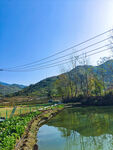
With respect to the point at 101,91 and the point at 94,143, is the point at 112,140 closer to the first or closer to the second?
the point at 94,143

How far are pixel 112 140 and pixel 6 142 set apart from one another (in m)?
6.15

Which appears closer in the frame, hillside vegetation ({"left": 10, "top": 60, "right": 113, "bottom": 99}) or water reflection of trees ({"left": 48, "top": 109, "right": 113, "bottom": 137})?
water reflection of trees ({"left": 48, "top": 109, "right": 113, "bottom": 137})

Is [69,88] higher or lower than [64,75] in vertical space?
lower

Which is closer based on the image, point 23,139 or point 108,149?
point 108,149

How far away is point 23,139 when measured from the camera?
759 cm

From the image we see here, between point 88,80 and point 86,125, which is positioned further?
point 88,80

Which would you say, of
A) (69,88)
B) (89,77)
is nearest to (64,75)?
(69,88)

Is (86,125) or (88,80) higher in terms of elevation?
(88,80)

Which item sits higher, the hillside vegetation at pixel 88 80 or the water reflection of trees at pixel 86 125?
the hillside vegetation at pixel 88 80

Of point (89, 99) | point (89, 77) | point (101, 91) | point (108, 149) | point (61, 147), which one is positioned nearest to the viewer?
point (108, 149)

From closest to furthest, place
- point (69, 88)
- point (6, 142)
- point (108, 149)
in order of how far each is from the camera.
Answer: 1. point (6, 142)
2. point (108, 149)
3. point (69, 88)

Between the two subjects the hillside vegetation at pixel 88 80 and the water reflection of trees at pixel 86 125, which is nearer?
the water reflection of trees at pixel 86 125

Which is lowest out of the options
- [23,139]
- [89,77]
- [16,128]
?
[23,139]

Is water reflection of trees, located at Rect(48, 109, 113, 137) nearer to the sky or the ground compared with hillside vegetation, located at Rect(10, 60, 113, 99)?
nearer to the ground
